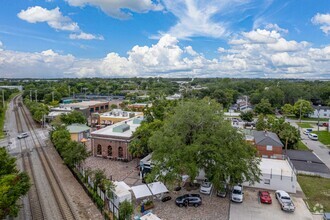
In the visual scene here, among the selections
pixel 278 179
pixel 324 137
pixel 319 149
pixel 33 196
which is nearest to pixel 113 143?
pixel 33 196

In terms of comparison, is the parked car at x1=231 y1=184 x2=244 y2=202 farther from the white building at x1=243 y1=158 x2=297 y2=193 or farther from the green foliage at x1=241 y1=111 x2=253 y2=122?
the green foliage at x1=241 y1=111 x2=253 y2=122

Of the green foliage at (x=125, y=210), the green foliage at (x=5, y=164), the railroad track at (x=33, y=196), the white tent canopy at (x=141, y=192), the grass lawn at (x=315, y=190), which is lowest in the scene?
the grass lawn at (x=315, y=190)

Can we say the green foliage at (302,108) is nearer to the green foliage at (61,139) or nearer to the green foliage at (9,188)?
the green foliage at (61,139)

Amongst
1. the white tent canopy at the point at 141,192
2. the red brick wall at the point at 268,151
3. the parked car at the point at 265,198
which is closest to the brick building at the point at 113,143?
the white tent canopy at the point at 141,192

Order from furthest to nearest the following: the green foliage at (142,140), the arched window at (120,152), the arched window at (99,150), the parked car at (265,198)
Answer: the arched window at (99,150)
the arched window at (120,152)
the green foliage at (142,140)
the parked car at (265,198)

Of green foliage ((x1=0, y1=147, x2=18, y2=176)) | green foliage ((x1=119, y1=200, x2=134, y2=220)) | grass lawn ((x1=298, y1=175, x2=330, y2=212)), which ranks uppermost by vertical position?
green foliage ((x1=0, y1=147, x2=18, y2=176))

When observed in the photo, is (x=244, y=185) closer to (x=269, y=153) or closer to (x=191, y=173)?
(x=191, y=173)

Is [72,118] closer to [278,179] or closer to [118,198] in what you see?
[118,198]

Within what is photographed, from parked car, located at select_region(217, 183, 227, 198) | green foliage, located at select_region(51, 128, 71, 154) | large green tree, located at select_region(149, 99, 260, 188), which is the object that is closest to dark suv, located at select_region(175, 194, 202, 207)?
large green tree, located at select_region(149, 99, 260, 188)
